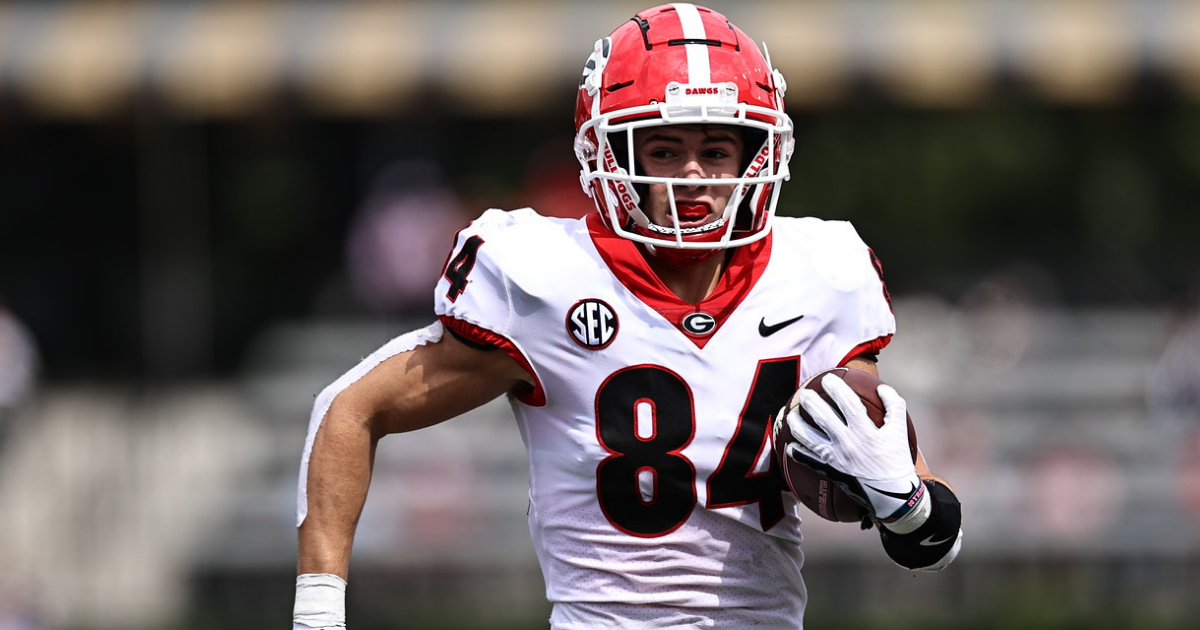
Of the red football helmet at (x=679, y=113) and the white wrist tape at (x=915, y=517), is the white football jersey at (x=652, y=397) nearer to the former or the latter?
the red football helmet at (x=679, y=113)

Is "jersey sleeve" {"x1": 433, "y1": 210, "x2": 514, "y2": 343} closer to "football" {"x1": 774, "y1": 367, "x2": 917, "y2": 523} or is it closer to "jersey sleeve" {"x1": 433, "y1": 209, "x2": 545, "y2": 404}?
"jersey sleeve" {"x1": 433, "y1": 209, "x2": 545, "y2": 404}

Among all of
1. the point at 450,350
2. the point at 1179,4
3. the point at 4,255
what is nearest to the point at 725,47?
the point at 450,350

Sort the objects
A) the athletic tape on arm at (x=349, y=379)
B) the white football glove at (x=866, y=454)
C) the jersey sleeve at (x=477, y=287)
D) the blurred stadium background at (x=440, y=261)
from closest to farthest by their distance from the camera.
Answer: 1. the white football glove at (x=866, y=454)
2. the jersey sleeve at (x=477, y=287)
3. the athletic tape on arm at (x=349, y=379)
4. the blurred stadium background at (x=440, y=261)

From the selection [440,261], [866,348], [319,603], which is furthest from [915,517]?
[440,261]

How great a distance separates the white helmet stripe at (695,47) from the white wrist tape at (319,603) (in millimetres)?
1225

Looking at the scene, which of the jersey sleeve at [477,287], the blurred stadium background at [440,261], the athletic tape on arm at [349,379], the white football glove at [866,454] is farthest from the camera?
the blurred stadium background at [440,261]

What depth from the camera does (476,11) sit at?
14.1m

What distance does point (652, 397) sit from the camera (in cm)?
334

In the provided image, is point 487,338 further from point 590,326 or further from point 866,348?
point 866,348

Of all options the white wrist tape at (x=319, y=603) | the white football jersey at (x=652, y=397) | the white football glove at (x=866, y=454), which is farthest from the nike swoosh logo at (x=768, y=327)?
the white wrist tape at (x=319, y=603)

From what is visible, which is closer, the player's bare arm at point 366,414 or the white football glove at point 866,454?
the white football glove at point 866,454

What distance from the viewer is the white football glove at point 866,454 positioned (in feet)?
10.2

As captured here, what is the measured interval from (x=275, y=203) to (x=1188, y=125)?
7.69 meters

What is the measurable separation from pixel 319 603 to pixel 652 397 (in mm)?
768
